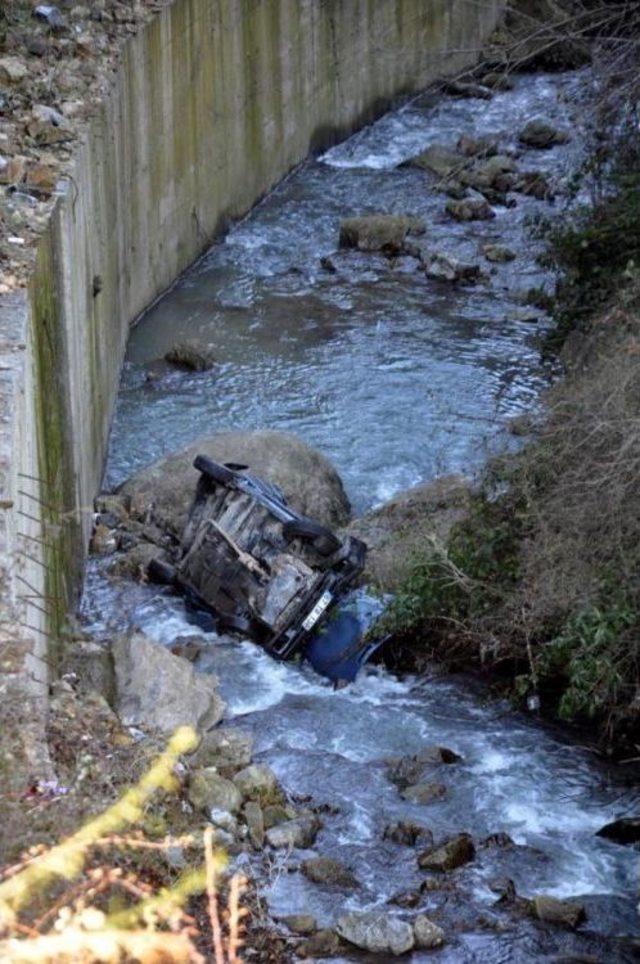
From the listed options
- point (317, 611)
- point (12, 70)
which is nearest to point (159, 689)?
point (317, 611)

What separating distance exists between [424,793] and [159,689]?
174 cm

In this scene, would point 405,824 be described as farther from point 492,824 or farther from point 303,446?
point 303,446

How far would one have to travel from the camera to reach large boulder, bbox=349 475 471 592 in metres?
11.0

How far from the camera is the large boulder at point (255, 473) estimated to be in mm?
12406

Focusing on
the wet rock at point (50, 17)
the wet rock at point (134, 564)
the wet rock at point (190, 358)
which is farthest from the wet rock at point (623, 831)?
the wet rock at point (50, 17)

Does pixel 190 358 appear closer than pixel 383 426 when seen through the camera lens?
No

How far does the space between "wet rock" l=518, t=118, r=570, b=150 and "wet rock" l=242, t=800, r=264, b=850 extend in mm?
15662

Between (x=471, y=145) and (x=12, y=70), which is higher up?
(x=12, y=70)

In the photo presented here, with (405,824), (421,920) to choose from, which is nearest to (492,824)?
(405,824)

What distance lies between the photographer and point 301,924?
24.7ft

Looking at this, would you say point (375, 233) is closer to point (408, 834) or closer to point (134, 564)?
point (134, 564)

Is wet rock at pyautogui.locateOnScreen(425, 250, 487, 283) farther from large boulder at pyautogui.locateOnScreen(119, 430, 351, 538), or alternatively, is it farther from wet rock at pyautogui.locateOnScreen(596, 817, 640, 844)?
wet rock at pyautogui.locateOnScreen(596, 817, 640, 844)

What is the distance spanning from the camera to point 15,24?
14.6 metres

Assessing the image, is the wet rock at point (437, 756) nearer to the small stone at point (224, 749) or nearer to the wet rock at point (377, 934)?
the small stone at point (224, 749)
